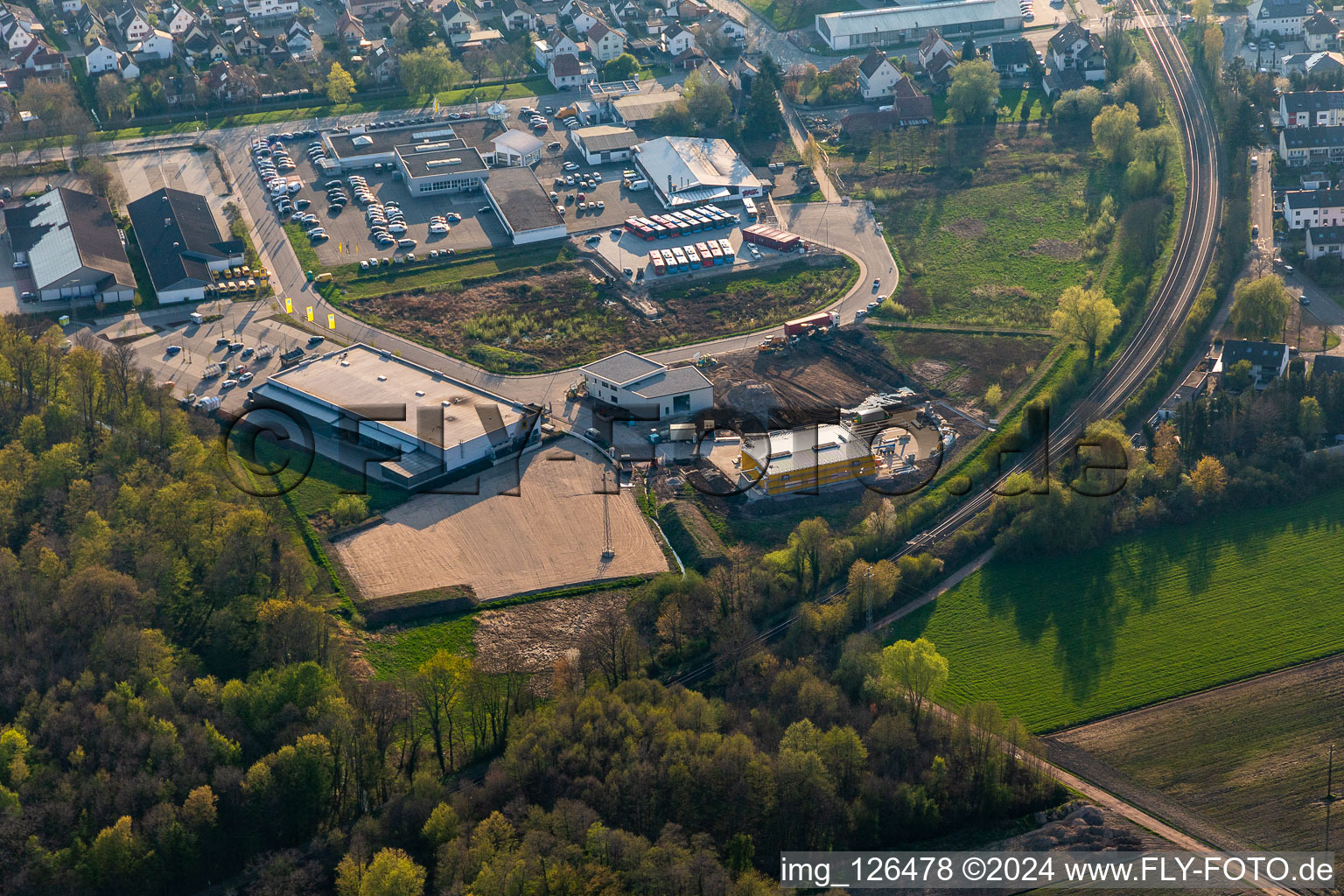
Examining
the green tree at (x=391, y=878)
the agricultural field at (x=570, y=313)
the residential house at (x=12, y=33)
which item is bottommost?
the green tree at (x=391, y=878)

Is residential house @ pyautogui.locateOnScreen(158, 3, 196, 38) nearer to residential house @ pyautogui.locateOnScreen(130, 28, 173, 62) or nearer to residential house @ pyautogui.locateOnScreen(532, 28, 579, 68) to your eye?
residential house @ pyautogui.locateOnScreen(130, 28, 173, 62)

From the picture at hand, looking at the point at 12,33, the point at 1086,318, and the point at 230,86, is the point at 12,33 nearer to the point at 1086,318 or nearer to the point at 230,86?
the point at 230,86

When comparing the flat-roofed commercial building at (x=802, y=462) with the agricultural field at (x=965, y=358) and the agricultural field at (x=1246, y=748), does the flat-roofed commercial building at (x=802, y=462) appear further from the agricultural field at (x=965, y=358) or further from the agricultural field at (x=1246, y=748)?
the agricultural field at (x=1246, y=748)

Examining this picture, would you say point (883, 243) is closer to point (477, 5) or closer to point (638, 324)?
point (638, 324)

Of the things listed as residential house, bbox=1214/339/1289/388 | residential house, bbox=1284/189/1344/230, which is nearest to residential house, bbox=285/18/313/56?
residential house, bbox=1284/189/1344/230

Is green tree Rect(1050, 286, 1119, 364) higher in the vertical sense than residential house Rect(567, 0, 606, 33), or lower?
lower

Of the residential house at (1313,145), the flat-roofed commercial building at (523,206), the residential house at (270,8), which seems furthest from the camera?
the residential house at (270,8)

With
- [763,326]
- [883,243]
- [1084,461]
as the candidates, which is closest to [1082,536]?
[1084,461]

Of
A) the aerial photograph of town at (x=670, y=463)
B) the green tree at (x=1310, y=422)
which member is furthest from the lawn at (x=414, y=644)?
the green tree at (x=1310, y=422)
